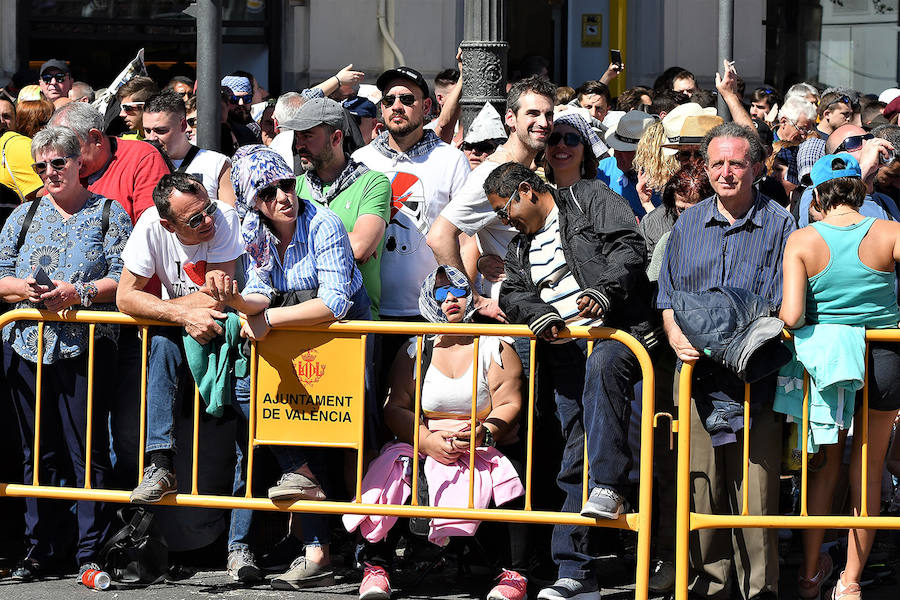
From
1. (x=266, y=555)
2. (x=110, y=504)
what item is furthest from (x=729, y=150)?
(x=110, y=504)

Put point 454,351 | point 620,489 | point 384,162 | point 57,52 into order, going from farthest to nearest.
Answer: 1. point 57,52
2. point 384,162
3. point 454,351
4. point 620,489

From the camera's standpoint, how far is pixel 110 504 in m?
6.83

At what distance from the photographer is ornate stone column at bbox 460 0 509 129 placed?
7.65 m

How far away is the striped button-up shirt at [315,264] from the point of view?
638 cm

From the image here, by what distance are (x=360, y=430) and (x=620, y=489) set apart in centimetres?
121

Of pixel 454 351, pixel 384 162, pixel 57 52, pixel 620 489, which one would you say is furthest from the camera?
pixel 57 52

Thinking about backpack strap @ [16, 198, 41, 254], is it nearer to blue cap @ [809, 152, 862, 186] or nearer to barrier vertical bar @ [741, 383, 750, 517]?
barrier vertical bar @ [741, 383, 750, 517]

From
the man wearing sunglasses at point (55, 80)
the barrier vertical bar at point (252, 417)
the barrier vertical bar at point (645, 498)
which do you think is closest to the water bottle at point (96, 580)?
the barrier vertical bar at point (252, 417)

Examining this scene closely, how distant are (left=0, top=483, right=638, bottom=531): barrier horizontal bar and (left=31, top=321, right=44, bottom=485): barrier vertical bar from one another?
0.12m

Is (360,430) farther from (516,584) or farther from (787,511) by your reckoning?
(787,511)

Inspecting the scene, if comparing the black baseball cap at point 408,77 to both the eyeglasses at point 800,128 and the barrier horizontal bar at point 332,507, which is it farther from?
the eyeglasses at point 800,128

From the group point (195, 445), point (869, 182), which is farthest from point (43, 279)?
point (869, 182)

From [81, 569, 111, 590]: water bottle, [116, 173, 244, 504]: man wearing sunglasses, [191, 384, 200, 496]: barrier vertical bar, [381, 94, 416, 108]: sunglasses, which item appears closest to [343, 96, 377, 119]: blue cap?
[381, 94, 416, 108]: sunglasses

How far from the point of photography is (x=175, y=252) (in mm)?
6535
